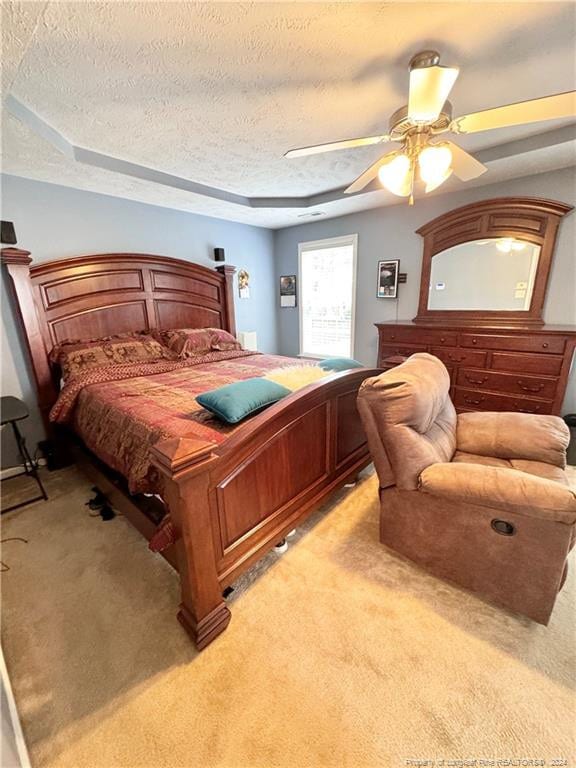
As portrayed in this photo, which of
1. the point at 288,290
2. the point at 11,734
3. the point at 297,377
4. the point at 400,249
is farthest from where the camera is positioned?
the point at 288,290

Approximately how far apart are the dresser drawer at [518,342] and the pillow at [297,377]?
1.60 metres

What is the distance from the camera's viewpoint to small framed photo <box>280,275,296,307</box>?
470cm

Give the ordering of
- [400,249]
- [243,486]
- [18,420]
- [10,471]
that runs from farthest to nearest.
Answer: [400,249]
[10,471]
[18,420]
[243,486]

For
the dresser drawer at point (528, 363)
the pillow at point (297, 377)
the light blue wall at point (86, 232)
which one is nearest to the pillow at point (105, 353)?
the light blue wall at point (86, 232)

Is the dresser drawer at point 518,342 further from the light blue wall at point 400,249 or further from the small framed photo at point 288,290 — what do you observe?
the small framed photo at point 288,290

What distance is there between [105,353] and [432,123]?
272cm

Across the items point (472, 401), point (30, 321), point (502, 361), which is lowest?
point (472, 401)

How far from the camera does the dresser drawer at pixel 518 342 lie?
2.55 m

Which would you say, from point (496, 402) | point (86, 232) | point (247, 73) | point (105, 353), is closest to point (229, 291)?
point (86, 232)

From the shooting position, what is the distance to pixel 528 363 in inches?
106

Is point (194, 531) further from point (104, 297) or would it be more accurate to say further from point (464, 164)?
point (104, 297)

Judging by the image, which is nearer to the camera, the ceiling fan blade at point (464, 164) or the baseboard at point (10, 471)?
the ceiling fan blade at point (464, 164)

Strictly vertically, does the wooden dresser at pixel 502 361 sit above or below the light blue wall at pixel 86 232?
below

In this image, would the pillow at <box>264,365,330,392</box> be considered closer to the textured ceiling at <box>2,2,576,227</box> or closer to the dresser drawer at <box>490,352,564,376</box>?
the textured ceiling at <box>2,2,576,227</box>
